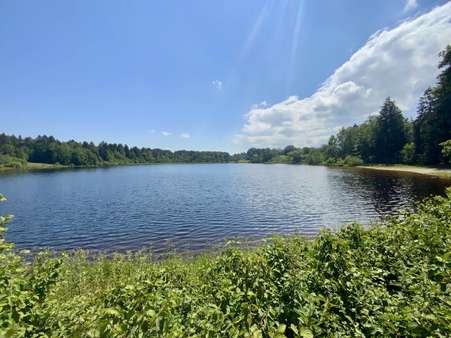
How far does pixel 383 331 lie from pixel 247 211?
24.0 m

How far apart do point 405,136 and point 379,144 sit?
859cm

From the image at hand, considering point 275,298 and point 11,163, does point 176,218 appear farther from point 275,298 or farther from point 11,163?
point 11,163

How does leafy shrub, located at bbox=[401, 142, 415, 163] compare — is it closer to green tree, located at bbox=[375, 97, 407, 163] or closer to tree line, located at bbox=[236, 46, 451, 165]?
tree line, located at bbox=[236, 46, 451, 165]

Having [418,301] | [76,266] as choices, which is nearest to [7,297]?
[418,301]

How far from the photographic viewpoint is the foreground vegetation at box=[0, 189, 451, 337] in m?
2.42

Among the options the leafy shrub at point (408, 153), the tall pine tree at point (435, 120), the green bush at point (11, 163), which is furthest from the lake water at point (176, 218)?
the green bush at point (11, 163)

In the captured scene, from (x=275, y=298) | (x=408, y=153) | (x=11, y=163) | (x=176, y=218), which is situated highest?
(x=11, y=163)

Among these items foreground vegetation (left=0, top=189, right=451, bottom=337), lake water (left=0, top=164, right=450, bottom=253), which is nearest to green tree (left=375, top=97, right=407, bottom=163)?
lake water (left=0, top=164, right=450, bottom=253)

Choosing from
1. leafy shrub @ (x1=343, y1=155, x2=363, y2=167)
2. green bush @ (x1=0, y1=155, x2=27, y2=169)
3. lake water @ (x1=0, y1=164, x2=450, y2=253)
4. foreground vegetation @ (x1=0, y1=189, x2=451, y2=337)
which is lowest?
lake water @ (x1=0, y1=164, x2=450, y2=253)

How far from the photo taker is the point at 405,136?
272 ft

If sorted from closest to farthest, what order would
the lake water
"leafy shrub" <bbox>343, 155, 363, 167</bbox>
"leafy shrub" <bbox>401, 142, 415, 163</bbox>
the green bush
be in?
the lake water < "leafy shrub" <bbox>401, 142, 415, 163</bbox> < "leafy shrub" <bbox>343, 155, 363, 167</bbox> < the green bush

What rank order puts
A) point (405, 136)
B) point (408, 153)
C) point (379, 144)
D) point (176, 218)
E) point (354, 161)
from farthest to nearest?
point (354, 161), point (379, 144), point (405, 136), point (408, 153), point (176, 218)

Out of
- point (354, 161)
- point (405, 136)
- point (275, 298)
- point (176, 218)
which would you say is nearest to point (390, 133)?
point (405, 136)

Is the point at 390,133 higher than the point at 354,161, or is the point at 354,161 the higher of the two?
the point at 390,133
